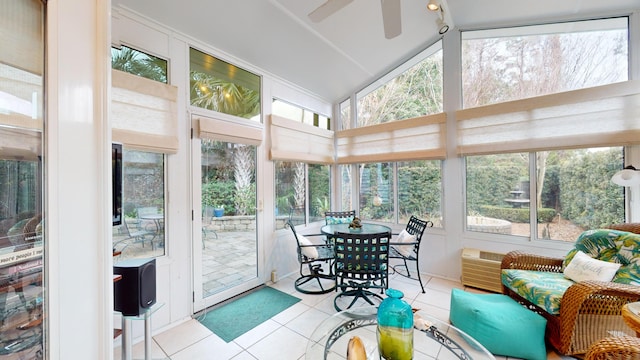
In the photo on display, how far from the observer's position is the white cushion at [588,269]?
6.37ft

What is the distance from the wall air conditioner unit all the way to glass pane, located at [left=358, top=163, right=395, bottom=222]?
1.21 meters

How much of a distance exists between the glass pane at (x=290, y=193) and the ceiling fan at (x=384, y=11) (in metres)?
2.01

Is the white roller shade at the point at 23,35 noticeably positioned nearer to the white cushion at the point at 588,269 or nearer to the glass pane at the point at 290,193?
the glass pane at the point at 290,193

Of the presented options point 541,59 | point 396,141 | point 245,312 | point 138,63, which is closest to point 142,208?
point 138,63

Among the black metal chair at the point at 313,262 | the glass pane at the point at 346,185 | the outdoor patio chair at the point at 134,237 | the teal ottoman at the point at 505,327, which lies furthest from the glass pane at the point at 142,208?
the glass pane at the point at 346,185

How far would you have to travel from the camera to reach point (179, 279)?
7.83ft

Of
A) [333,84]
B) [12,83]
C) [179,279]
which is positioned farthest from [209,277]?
[333,84]

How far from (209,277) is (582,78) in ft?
16.0

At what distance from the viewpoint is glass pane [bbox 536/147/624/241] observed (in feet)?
8.41

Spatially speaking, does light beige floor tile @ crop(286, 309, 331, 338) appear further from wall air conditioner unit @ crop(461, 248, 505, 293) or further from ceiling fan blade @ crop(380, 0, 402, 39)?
ceiling fan blade @ crop(380, 0, 402, 39)

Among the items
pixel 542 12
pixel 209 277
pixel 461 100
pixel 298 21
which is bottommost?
pixel 209 277

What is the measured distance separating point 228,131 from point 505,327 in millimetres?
3178

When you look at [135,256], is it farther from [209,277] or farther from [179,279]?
[209,277]

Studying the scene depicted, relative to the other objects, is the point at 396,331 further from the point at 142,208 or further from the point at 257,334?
the point at 142,208
